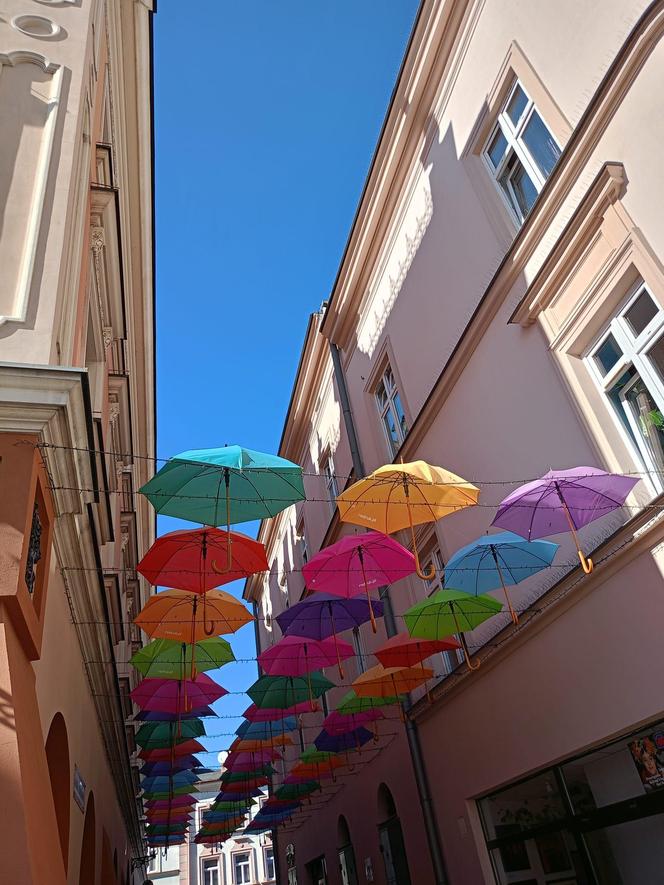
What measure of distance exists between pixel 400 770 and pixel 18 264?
10.8m

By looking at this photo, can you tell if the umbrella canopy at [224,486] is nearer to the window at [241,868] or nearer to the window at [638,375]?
the window at [638,375]

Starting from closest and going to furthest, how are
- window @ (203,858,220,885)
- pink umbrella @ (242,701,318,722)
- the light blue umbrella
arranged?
the light blue umbrella, pink umbrella @ (242,701,318,722), window @ (203,858,220,885)

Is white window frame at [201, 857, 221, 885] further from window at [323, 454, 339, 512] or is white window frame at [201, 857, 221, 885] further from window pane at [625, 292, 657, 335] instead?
window pane at [625, 292, 657, 335]

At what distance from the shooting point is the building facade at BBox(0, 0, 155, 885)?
15.6 feet

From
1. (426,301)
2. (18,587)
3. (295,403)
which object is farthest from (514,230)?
(295,403)

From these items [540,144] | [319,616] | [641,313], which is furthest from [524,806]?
[540,144]

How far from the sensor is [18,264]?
607cm

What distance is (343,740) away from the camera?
43.6 feet

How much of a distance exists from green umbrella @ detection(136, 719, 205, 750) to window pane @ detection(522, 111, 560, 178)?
11411 millimetres

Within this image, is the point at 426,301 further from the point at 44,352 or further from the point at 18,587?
the point at 18,587

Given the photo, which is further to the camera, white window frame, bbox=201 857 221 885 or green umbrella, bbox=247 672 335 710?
white window frame, bbox=201 857 221 885

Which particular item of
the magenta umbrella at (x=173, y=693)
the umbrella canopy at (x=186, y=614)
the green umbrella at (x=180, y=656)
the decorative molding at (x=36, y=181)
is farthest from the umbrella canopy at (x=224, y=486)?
the magenta umbrella at (x=173, y=693)

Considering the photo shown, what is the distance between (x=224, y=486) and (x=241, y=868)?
1847 inches

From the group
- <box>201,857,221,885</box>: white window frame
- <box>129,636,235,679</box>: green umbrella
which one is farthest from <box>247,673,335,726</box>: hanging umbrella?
<box>201,857,221,885</box>: white window frame
